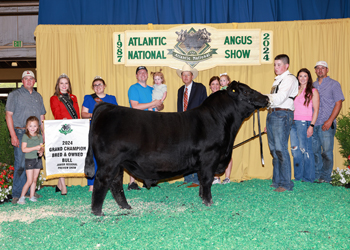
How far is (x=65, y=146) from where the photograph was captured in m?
4.55

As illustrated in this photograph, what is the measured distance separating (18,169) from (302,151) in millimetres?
4516

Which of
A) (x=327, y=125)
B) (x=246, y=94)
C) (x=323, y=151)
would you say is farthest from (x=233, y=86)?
(x=323, y=151)

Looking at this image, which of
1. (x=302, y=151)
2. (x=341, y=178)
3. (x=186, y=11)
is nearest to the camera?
(x=341, y=178)

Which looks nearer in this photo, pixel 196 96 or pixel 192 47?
pixel 196 96

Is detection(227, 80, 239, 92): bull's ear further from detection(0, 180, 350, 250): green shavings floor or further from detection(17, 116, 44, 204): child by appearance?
detection(17, 116, 44, 204): child

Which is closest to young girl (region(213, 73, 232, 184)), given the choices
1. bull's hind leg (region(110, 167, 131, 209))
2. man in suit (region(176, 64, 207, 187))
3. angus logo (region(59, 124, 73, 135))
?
man in suit (region(176, 64, 207, 187))

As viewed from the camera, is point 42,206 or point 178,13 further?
point 178,13

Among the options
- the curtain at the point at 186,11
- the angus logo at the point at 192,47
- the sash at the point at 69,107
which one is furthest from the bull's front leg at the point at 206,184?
the curtain at the point at 186,11

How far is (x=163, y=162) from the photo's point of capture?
3.36 meters

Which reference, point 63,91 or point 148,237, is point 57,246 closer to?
point 148,237

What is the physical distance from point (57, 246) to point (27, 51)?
7.43 m

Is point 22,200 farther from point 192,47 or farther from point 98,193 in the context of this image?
point 192,47

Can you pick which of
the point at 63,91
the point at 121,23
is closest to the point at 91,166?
the point at 63,91

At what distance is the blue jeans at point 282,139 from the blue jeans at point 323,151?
105 centimetres
